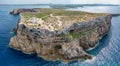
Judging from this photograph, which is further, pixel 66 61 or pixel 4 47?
pixel 4 47

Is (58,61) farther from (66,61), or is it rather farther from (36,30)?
(36,30)

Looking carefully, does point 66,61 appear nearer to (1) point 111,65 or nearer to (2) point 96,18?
(1) point 111,65

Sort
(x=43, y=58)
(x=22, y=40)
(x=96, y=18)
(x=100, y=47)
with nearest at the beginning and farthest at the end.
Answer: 1. (x=43, y=58)
2. (x=22, y=40)
3. (x=100, y=47)
4. (x=96, y=18)

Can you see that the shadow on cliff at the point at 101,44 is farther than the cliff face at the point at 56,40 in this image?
Yes

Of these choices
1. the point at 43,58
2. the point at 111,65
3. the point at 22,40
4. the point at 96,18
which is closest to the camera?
the point at 111,65

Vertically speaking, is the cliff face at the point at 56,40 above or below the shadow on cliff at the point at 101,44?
above

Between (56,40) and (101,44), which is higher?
(56,40)

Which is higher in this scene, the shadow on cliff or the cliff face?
the cliff face

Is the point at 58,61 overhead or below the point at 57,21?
below

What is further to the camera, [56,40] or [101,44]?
[101,44]

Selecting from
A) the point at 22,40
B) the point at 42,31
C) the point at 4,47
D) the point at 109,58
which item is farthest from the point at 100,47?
the point at 4,47

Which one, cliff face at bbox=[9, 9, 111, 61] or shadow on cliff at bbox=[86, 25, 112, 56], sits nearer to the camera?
cliff face at bbox=[9, 9, 111, 61]
